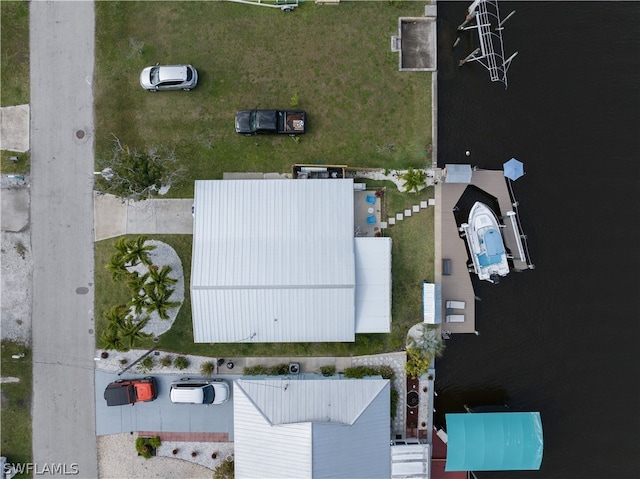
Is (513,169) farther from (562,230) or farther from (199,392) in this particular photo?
(199,392)

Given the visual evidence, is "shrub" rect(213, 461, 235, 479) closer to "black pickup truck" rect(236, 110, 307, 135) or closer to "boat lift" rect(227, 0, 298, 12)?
"black pickup truck" rect(236, 110, 307, 135)

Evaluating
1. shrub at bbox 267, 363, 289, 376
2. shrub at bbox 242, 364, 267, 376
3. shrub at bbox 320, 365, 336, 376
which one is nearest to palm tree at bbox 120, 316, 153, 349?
shrub at bbox 242, 364, 267, 376

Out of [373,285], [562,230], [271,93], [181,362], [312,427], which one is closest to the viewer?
[312,427]

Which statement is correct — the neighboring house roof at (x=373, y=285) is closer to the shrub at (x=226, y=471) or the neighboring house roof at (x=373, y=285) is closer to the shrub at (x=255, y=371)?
the shrub at (x=255, y=371)

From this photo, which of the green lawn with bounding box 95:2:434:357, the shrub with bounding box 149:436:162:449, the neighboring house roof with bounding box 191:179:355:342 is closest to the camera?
the neighboring house roof with bounding box 191:179:355:342

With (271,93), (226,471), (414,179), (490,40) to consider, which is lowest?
(226,471)

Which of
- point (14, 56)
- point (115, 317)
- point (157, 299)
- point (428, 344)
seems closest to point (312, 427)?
point (428, 344)
